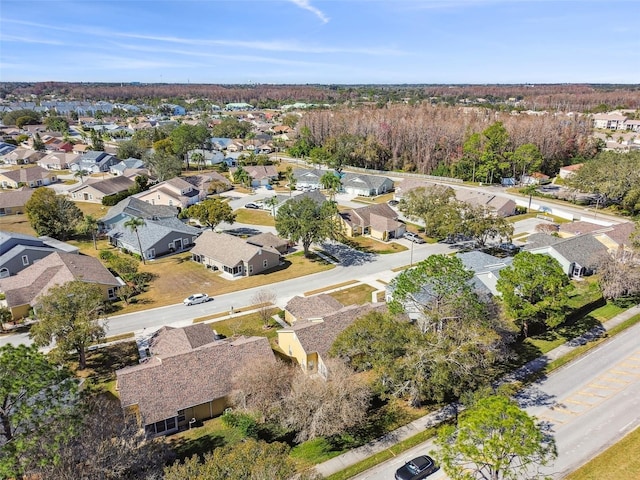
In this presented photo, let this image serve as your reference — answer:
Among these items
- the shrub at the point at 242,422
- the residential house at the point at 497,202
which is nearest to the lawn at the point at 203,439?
the shrub at the point at 242,422

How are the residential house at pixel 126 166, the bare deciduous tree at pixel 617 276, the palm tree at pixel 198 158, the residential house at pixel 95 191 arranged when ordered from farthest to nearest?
1. the palm tree at pixel 198 158
2. the residential house at pixel 126 166
3. the residential house at pixel 95 191
4. the bare deciduous tree at pixel 617 276

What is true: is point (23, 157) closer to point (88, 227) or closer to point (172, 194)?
point (172, 194)

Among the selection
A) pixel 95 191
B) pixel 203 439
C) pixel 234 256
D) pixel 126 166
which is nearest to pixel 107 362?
pixel 203 439

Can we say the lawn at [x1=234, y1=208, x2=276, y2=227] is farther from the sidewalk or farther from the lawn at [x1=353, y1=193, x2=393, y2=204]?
the sidewalk

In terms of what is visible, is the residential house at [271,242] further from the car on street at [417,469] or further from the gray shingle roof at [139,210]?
the car on street at [417,469]

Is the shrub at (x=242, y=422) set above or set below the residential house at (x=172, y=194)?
below

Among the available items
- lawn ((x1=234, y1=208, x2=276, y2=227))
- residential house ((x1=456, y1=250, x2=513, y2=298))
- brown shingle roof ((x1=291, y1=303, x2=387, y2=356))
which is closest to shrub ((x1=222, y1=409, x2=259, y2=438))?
brown shingle roof ((x1=291, y1=303, x2=387, y2=356))
